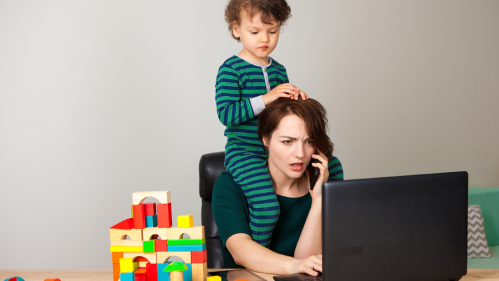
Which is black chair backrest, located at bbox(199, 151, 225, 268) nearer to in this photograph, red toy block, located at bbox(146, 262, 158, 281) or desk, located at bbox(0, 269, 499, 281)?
desk, located at bbox(0, 269, 499, 281)

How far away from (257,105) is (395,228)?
810mm

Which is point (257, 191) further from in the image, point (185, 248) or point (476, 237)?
point (476, 237)

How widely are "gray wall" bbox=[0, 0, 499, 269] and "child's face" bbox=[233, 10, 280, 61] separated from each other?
1317 millimetres

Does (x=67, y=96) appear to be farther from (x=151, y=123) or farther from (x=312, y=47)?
(x=312, y=47)

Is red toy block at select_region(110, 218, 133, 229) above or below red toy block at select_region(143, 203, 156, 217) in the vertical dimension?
below

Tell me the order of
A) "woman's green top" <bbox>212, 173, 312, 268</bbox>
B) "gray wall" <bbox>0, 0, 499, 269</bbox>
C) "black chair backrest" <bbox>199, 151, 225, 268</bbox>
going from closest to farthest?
"woman's green top" <bbox>212, 173, 312, 268</bbox>, "black chair backrest" <bbox>199, 151, 225, 268</bbox>, "gray wall" <bbox>0, 0, 499, 269</bbox>

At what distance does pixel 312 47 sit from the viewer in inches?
125

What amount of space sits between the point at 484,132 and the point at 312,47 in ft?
5.72

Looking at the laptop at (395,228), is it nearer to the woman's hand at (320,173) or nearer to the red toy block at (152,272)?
the red toy block at (152,272)

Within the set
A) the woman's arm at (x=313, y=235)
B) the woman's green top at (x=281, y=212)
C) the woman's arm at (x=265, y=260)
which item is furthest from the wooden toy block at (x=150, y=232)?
the woman's arm at (x=313, y=235)

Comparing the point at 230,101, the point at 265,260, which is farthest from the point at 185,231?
the point at 230,101

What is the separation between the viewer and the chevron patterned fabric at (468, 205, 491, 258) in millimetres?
3107

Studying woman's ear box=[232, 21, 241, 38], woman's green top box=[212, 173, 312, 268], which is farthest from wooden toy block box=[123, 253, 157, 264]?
woman's ear box=[232, 21, 241, 38]

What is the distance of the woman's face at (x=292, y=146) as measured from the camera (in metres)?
1.57
